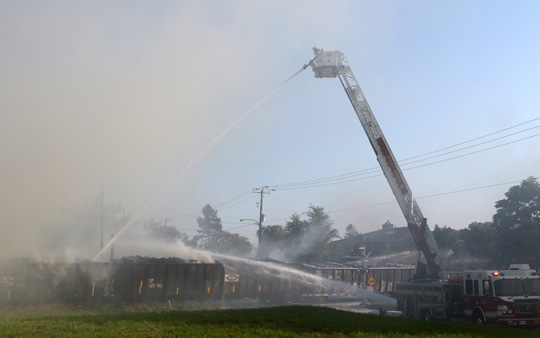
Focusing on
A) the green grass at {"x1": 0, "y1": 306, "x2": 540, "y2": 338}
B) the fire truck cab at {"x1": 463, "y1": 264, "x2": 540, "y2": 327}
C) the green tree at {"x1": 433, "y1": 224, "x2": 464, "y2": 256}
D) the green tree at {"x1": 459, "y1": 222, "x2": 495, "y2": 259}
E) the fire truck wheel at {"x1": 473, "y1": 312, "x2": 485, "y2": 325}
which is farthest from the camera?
the green tree at {"x1": 433, "y1": 224, "x2": 464, "y2": 256}

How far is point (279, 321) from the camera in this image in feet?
60.3

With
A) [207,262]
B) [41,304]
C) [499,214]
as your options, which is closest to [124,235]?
[207,262]

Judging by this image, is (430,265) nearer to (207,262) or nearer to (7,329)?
(207,262)

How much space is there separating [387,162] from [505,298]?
11405mm

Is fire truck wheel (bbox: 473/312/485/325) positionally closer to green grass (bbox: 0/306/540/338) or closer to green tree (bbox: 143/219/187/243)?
green grass (bbox: 0/306/540/338)

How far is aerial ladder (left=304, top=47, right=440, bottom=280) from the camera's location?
2909cm

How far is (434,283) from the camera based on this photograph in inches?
1014

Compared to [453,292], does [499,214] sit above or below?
above

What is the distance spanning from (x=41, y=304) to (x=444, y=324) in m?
21.5

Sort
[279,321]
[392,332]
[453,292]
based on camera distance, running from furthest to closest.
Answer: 1. [453,292]
2. [279,321]
3. [392,332]

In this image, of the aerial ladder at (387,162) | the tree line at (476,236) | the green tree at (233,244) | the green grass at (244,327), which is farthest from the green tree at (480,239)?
the green tree at (233,244)

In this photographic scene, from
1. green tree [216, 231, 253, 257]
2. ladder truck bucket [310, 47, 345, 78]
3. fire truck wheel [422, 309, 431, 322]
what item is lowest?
fire truck wheel [422, 309, 431, 322]

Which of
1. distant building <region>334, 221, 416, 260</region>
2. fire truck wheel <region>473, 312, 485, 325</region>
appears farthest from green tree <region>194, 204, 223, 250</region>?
fire truck wheel <region>473, 312, 485, 325</region>

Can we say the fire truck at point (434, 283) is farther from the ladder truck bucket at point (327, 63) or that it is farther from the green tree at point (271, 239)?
the green tree at point (271, 239)
